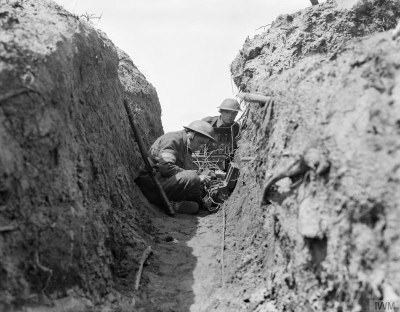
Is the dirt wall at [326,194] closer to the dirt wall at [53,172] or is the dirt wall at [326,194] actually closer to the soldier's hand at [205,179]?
the dirt wall at [53,172]

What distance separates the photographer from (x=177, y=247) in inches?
315

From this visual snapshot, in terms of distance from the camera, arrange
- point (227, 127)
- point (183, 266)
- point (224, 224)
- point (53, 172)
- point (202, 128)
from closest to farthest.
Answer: point (53, 172) → point (183, 266) → point (224, 224) → point (202, 128) → point (227, 127)

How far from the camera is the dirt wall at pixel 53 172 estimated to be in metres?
5.05

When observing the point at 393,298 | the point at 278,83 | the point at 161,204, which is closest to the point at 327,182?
the point at 393,298

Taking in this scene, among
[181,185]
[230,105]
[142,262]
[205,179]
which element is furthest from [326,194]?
[230,105]

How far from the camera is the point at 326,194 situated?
4781 mm

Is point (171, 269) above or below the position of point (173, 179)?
below

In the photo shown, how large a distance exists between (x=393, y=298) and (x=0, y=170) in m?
3.37

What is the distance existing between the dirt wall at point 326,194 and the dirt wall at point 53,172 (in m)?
1.55

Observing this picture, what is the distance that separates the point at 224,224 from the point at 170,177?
1.77 metres

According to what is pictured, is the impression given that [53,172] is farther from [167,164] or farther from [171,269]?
[167,164]

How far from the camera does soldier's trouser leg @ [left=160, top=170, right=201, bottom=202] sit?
9852 mm

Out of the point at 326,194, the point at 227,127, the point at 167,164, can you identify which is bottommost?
the point at 326,194

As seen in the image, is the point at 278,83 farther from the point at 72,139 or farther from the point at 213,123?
the point at 213,123
